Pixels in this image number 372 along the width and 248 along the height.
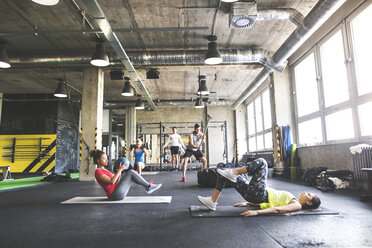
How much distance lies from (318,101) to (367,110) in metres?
1.53

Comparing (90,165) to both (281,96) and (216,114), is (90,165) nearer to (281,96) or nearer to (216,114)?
(281,96)

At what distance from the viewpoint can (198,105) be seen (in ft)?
32.7

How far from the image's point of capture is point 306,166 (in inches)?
241

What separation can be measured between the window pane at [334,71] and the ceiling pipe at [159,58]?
101cm

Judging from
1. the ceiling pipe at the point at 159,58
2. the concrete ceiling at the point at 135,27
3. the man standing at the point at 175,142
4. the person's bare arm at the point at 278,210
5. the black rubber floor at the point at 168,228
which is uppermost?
the concrete ceiling at the point at 135,27

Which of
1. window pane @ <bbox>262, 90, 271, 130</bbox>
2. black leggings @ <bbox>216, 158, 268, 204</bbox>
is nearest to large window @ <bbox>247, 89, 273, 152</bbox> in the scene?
window pane @ <bbox>262, 90, 271, 130</bbox>

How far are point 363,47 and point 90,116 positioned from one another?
670 cm

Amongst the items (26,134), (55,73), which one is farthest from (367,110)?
(26,134)

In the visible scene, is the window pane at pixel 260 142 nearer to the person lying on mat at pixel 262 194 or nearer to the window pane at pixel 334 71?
the window pane at pixel 334 71

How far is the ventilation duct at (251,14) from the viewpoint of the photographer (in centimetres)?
445

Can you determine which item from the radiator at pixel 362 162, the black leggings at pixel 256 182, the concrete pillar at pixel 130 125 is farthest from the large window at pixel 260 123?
the black leggings at pixel 256 182

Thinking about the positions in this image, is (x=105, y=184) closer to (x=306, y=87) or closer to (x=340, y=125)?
(x=340, y=125)

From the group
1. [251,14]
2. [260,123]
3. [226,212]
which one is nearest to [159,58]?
[251,14]

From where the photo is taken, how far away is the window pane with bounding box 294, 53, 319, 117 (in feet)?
20.4
